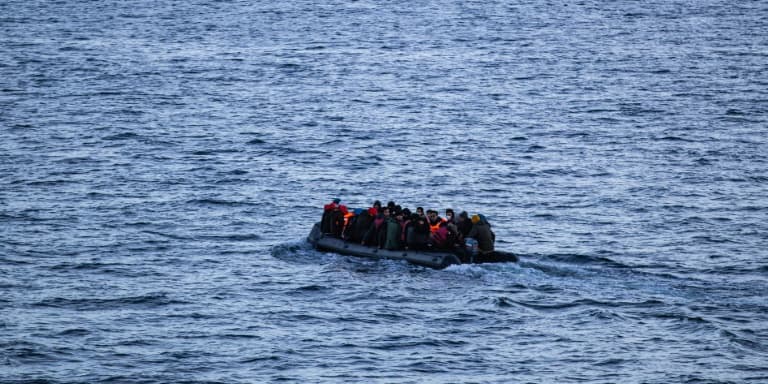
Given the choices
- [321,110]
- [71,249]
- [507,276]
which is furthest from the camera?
[321,110]

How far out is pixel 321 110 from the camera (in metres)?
70.9

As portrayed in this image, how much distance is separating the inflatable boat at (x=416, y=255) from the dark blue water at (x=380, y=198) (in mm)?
312

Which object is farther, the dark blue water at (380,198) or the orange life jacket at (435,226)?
the orange life jacket at (435,226)

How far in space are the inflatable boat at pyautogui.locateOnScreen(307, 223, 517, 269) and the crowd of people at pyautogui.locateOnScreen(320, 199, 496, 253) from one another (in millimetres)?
165

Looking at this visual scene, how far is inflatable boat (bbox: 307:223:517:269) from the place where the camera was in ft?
120

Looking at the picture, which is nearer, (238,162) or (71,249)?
(71,249)

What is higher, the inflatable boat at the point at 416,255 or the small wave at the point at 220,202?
the inflatable boat at the point at 416,255

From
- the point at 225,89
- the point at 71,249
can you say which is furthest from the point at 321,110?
the point at 71,249

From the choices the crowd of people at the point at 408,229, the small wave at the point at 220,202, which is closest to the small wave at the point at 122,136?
the small wave at the point at 220,202

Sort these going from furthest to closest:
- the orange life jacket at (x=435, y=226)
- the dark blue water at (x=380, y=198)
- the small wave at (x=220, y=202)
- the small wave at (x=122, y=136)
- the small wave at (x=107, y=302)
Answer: the small wave at (x=122, y=136) → the small wave at (x=220, y=202) → the orange life jacket at (x=435, y=226) → the small wave at (x=107, y=302) → the dark blue water at (x=380, y=198)

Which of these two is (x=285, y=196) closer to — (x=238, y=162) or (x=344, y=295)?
(x=238, y=162)

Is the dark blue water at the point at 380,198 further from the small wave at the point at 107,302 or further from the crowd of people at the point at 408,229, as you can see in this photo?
the crowd of people at the point at 408,229

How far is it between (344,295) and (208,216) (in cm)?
1196

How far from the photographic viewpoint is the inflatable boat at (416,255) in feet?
120
